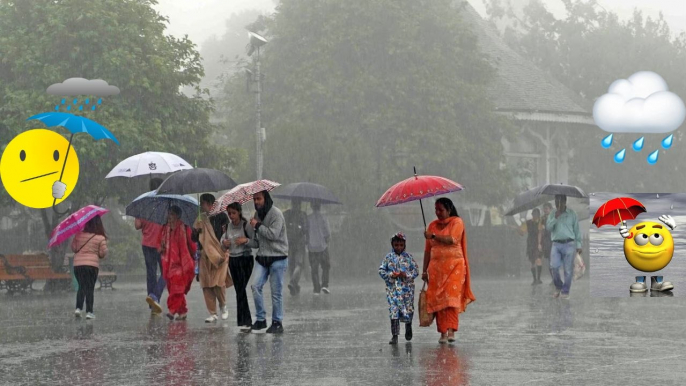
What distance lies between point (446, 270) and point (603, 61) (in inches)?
1804

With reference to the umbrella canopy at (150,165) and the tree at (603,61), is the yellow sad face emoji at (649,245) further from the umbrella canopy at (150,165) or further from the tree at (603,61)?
the tree at (603,61)

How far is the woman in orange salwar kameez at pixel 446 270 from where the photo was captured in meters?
12.3

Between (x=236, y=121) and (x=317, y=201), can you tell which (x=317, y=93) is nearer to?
(x=236, y=121)

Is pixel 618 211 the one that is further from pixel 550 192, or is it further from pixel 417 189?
pixel 550 192

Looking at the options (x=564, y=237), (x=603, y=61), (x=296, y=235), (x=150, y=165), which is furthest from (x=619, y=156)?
(x=150, y=165)

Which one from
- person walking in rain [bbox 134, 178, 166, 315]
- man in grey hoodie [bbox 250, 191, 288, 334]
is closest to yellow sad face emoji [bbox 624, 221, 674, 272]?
man in grey hoodie [bbox 250, 191, 288, 334]

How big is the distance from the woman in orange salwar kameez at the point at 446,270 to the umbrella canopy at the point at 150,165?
606cm

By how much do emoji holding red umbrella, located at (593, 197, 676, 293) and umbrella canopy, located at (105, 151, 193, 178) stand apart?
267 inches

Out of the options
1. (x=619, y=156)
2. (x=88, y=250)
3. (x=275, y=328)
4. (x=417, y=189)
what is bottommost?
(x=275, y=328)

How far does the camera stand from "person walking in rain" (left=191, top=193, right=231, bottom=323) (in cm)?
1507

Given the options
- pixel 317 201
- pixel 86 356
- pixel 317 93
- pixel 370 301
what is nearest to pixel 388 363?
pixel 86 356

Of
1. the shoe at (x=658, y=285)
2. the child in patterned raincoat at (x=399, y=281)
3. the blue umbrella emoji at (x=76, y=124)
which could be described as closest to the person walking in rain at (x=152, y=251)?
the blue umbrella emoji at (x=76, y=124)

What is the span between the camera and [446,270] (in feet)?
40.4

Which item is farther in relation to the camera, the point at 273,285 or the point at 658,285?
the point at 273,285
